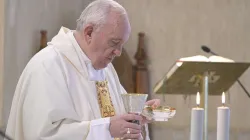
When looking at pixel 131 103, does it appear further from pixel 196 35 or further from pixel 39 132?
pixel 196 35

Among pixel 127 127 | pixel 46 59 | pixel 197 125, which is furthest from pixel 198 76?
pixel 197 125

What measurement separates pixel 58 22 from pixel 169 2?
5.31 ft


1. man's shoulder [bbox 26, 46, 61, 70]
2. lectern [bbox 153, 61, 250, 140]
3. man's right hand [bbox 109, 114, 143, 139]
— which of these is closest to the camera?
man's right hand [bbox 109, 114, 143, 139]

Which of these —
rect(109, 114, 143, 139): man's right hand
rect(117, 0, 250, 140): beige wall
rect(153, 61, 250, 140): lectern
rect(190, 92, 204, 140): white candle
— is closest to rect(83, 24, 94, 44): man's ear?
rect(109, 114, 143, 139): man's right hand

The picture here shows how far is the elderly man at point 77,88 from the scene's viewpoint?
3.87 metres

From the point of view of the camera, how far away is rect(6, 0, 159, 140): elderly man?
387cm

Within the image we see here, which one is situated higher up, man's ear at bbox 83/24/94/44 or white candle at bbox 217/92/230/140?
man's ear at bbox 83/24/94/44

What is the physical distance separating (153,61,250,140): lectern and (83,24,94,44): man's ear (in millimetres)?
2069

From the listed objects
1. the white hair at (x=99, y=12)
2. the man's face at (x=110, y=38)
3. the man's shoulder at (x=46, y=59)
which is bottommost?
the man's shoulder at (x=46, y=59)

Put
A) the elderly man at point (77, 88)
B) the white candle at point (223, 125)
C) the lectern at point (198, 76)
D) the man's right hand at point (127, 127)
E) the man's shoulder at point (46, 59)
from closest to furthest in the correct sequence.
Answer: the white candle at point (223, 125) < the man's right hand at point (127, 127) < the elderly man at point (77, 88) < the man's shoulder at point (46, 59) < the lectern at point (198, 76)

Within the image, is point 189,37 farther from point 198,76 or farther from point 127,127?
point 127,127

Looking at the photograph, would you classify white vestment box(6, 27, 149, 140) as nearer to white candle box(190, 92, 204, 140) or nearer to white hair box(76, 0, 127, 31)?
white hair box(76, 0, 127, 31)

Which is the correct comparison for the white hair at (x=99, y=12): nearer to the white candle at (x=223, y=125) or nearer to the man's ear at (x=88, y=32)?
the man's ear at (x=88, y=32)

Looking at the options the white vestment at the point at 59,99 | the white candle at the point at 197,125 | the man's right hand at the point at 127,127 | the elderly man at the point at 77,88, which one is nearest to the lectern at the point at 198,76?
the elderly man at the point at 77,88
